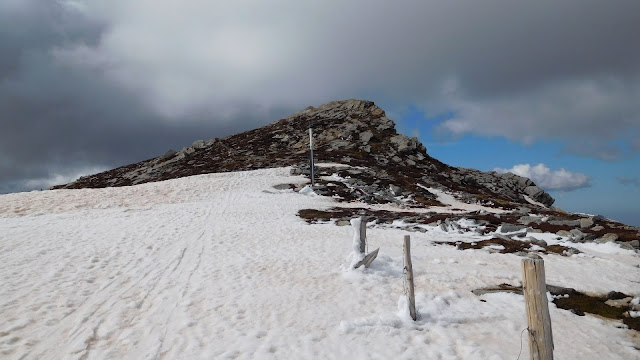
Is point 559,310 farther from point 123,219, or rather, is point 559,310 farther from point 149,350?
point 123,219

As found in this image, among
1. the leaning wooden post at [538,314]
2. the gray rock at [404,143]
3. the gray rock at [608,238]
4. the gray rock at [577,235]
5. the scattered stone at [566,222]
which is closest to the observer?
the leaning wooden post at [538,314]

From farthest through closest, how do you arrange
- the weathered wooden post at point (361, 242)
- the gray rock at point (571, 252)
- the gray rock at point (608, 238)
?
the gray rock at point (608, 238), the gray rock at point (571, 252), the weathered wooden post at point (361, 242)

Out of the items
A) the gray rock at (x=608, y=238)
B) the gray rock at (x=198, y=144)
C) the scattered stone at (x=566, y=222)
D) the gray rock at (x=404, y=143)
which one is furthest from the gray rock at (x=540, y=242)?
the gray rock at (x=198, y=144)

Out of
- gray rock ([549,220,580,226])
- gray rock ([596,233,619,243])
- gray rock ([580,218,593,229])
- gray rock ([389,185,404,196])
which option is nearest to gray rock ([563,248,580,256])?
gray rock ([596,233,619,243])

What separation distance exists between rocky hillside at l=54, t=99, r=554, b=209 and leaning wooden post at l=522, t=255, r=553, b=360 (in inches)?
1312

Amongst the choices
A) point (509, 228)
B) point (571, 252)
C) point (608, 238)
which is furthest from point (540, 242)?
point (608, 238)

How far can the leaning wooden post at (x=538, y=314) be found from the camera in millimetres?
5758

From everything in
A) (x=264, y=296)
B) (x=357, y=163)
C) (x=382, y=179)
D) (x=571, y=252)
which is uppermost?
(x=357, y=163)

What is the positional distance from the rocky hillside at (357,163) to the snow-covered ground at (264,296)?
77.2ft

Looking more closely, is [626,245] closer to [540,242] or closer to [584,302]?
[540,242]

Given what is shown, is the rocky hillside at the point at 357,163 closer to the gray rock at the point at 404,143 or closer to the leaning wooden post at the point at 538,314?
the gray rock at the point at 404,143

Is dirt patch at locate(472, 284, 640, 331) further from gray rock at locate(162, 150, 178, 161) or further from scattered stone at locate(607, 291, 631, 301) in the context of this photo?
gray rock at locate(162, 150, 178, 161)

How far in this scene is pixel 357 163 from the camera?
60906mm

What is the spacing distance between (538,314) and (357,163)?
55.4m
